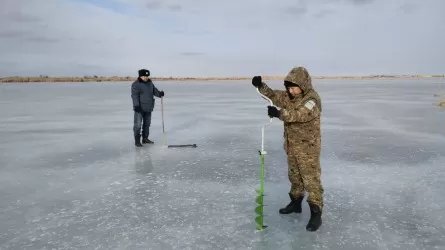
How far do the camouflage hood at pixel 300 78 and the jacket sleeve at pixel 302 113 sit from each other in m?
0.17

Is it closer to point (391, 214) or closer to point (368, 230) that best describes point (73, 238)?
point (368, 230)

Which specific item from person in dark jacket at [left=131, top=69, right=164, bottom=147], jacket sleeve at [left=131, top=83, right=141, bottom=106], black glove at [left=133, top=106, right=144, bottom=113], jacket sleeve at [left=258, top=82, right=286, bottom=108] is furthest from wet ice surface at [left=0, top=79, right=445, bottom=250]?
jacket sleeve at [left=258, top=82, right=286, bottom=108]

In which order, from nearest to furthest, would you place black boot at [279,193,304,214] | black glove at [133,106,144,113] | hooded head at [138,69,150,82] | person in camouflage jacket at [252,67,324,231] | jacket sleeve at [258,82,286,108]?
person in camouflage jacket at [252,67,324,231] < jacket sleeve at [258,82,286,108] < black boot at [279,193,304,214] < hooded head at [138,69,150,82] < black glove at [133,106,144,113]

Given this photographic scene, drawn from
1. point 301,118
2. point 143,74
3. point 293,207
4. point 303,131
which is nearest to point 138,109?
point 143,74

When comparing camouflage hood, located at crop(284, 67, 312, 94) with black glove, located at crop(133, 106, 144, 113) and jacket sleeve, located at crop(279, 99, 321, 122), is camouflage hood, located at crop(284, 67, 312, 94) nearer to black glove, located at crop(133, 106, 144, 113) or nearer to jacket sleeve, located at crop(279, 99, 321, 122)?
jacket sleeve, located at crop(279, 99, 321, 122)

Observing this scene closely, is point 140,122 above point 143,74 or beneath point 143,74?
beneath

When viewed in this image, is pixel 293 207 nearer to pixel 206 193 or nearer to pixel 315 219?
pixel 315 219

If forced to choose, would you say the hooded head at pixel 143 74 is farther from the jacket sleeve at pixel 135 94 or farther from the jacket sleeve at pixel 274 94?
the jacket sleeve at pixel 274 94

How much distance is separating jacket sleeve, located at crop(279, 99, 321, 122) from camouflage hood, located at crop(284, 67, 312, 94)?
0.17m

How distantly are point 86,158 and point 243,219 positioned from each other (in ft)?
14.3

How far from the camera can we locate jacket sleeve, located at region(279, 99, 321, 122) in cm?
365

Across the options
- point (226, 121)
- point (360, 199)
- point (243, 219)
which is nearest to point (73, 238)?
point (243, 219)

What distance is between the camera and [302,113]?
147 inches

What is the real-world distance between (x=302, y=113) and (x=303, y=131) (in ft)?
1.06
